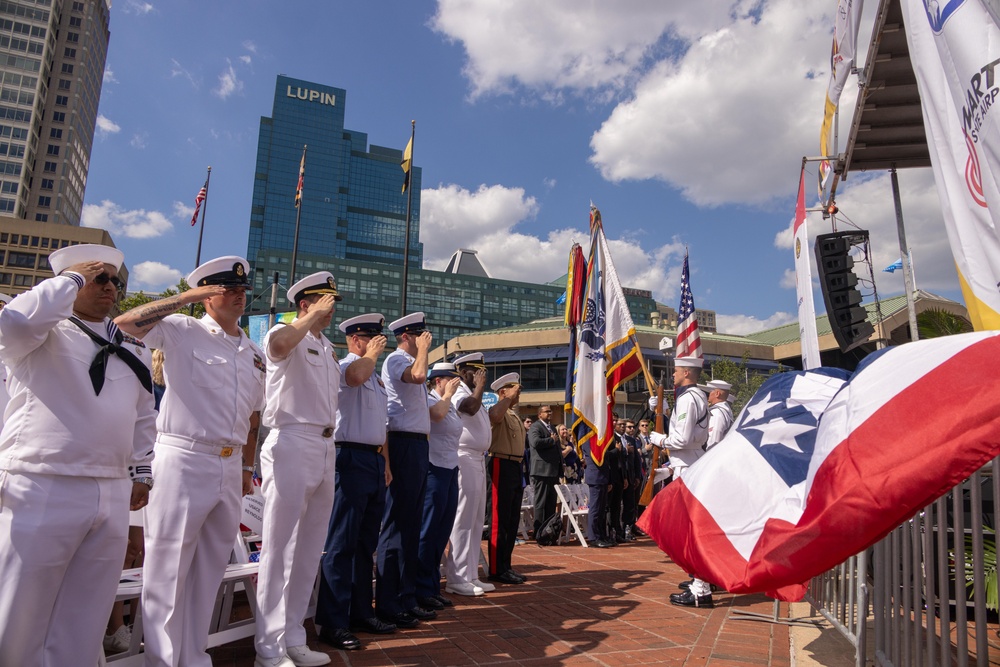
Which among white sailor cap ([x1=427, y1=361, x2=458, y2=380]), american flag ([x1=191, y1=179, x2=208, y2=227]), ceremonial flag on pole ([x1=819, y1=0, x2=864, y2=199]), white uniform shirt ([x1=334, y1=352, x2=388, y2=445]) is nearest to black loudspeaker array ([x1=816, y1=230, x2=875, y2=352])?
ceremonial flag on pole ([x1=819, y1=0, x2=864, y2=199])

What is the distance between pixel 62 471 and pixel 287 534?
146 centimetres

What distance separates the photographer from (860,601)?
347 cm

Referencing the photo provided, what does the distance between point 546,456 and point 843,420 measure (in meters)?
7.66

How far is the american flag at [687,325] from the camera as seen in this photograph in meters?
11.1

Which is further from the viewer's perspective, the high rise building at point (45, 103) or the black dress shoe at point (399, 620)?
the high rise building at point (45, 103)

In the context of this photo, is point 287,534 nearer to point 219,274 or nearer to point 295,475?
point 295,475

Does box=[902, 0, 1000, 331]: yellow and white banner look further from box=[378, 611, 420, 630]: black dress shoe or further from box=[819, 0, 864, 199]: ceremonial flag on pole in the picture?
box=[819, 0, 864, 199]: ceremonial flag on pole

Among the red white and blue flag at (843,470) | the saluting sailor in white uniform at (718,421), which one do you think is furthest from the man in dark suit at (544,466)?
the red white and blue flag at (843,470)

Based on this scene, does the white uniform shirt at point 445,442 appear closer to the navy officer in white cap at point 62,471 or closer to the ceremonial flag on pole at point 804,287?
the navy officer in white cap at point 62,471

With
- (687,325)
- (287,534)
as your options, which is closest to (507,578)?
(287,534)

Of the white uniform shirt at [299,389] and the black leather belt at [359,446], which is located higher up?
the white uniform shirt at [299,389]

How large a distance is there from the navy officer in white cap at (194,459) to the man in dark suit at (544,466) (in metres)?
6.69

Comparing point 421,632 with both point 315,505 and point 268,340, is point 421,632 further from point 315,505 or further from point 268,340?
point 268,340

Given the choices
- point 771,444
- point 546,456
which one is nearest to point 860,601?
point 771,444
